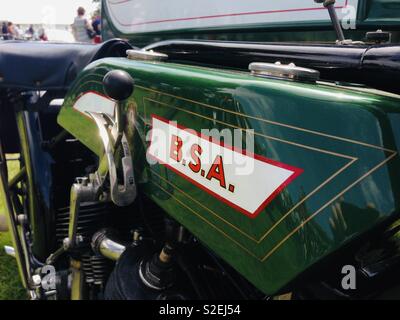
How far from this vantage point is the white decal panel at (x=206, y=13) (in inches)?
54.9

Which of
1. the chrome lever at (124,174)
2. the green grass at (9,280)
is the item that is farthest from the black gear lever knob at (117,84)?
the green grass at (9,280)

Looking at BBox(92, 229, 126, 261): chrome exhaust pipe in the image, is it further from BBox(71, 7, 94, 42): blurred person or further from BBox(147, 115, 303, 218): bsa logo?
BBox(71, 7, 94, 42): blurred person

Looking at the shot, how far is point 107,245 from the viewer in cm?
146

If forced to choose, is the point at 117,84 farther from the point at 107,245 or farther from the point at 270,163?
the point at 107,245

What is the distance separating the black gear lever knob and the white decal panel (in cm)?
62

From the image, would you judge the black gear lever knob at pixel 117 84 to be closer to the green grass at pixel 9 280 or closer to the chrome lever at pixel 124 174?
the chrome lever at pixel 124 174

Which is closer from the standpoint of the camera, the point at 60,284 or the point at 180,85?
the point at 180,85

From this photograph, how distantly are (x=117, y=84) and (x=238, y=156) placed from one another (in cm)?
35

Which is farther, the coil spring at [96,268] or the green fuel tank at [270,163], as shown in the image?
the coil spring at [96,268]

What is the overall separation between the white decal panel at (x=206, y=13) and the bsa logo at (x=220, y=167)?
0.60 meters
